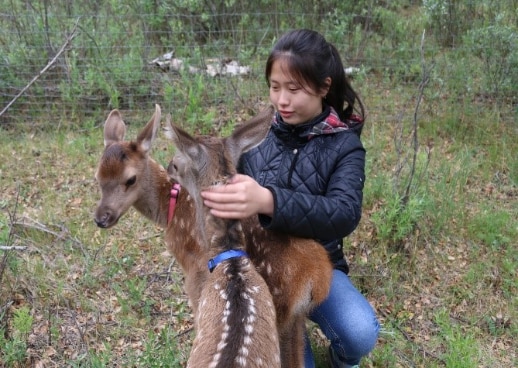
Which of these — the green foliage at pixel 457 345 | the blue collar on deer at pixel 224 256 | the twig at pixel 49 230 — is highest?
the blue collar on deer at pixel 224 256

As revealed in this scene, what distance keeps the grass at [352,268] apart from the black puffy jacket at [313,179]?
100 centimetres

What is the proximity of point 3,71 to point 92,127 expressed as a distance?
4.67 ft

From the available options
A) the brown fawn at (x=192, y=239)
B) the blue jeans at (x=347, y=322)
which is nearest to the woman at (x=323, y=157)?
the blue jeans at (x=347, y=322)

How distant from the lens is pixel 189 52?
7.57 m

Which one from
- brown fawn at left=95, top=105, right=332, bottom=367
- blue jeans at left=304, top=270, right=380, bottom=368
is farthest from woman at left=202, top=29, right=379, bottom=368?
brown fawn at left=95, top=105, right=332, bottom=367

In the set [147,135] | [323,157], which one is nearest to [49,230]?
[147,135]

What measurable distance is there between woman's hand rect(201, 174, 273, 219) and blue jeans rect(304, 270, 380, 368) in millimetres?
912

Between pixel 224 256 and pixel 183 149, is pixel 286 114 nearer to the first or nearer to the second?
pixel 183 149

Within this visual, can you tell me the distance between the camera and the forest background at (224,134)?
3998 mm

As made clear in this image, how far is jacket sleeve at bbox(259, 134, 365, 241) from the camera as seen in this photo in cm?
280

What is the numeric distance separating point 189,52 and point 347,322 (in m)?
5.26

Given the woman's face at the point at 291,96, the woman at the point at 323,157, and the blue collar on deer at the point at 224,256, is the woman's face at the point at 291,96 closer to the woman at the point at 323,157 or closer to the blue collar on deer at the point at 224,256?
the woman at the point at 323,157

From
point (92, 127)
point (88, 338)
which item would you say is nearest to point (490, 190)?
point (88, 338)

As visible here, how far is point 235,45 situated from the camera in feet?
24.4
